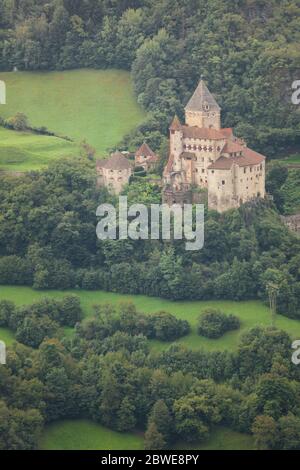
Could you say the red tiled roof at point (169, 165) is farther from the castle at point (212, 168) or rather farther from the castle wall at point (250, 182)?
the castle wall at point (250, 182)

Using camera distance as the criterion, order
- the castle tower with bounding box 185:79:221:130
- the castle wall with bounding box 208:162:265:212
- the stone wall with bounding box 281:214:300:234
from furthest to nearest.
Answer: the stone wall with bounding box 281:214:300:234
the castle tower with bounding box 185:79:221:130
the castle wall with bounding box 208:162:265:212

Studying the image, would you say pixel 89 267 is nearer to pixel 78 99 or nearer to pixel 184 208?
pixel 184 208

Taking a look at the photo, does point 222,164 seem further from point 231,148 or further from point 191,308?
point 191,308

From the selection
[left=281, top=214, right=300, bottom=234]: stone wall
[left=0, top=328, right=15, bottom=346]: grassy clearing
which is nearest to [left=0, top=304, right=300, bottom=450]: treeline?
[left=0, top=328, right=15, bottom=346]: grassy clearing

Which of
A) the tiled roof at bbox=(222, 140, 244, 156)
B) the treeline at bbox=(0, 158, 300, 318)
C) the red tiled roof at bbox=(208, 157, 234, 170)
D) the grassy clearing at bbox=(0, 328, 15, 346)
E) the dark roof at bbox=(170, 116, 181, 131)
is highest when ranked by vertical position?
the dark roof at bbox=(170, 116, 181, 131)

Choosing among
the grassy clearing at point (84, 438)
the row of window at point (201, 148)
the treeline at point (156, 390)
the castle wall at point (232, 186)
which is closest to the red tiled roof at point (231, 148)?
the row of window at point (201, 148)

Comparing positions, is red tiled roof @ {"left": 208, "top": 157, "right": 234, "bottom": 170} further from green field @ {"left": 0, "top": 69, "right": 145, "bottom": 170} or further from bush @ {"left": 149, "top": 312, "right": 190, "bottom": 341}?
green field @ {"left": 0, "top": 69, "right": 145, "bottom": 170}
